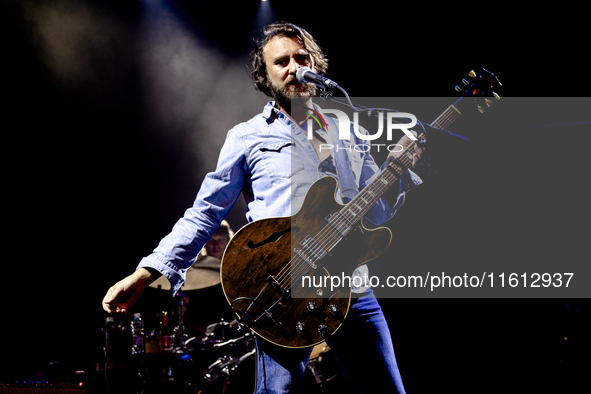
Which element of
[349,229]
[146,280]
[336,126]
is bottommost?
[146,280]

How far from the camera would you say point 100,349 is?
5250mm

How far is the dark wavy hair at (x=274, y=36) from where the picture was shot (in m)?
1.85

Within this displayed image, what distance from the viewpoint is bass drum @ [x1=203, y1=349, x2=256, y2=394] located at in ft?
12.5

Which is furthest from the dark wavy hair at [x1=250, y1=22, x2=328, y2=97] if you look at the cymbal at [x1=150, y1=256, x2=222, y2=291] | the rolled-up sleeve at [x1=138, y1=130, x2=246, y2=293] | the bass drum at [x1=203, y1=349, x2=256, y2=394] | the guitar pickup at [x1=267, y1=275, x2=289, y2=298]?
the cymbal at [x1=150, y1=256, x2=222, y2=291]

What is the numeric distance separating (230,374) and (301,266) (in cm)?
285

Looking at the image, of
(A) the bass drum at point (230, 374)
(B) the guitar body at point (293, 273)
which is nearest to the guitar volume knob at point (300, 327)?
(B) the guitar body at point (293, 273)

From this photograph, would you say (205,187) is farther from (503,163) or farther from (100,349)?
(100,349)

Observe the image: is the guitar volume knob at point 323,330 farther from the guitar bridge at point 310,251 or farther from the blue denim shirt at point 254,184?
the blue denim shirt at point 254,184

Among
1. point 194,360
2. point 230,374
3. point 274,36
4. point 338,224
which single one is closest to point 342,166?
point 338,224

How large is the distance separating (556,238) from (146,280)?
14.4ft

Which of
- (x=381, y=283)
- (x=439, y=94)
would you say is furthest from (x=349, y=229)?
(x=439, y=94)

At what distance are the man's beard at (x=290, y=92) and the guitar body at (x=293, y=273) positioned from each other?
50 cm

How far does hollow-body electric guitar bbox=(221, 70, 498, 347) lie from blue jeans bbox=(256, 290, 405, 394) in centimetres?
10

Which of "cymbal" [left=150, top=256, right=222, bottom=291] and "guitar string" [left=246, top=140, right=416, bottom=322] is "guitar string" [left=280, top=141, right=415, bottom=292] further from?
"cymbal" [left=150, top=256, right=222, bottom=291]
